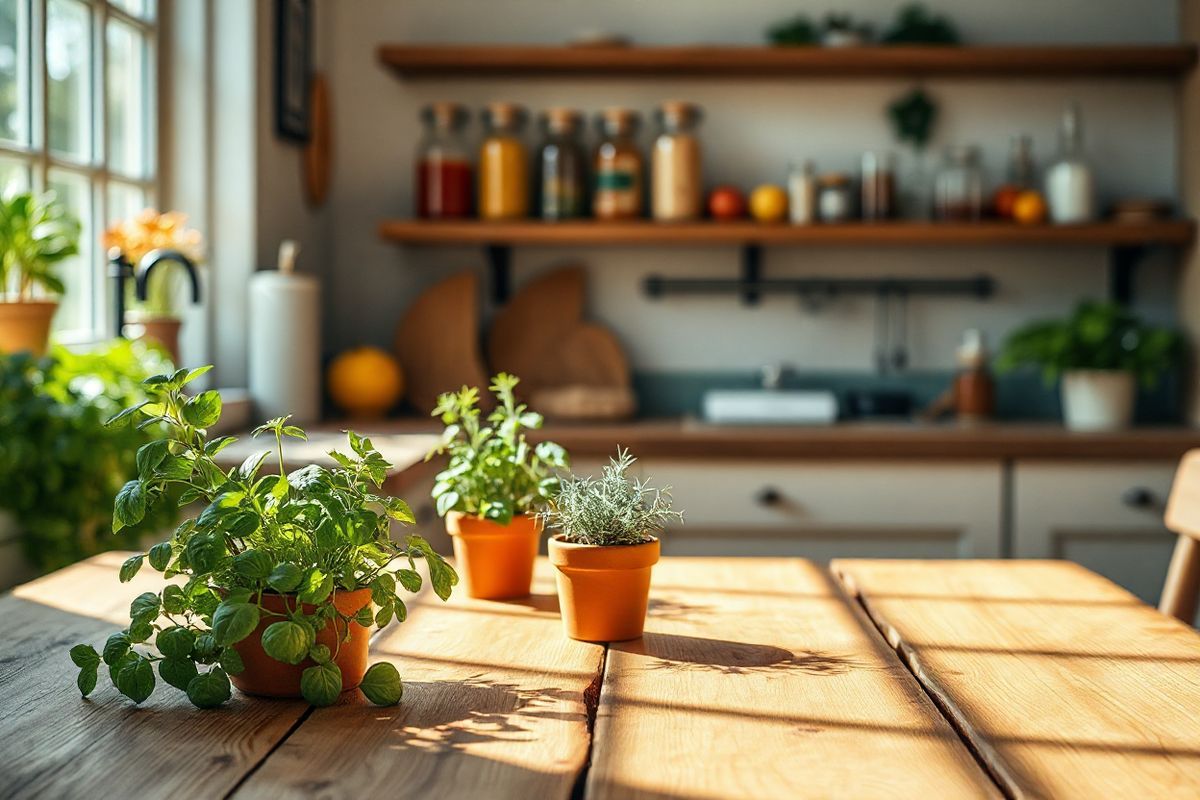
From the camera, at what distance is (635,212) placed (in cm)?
334

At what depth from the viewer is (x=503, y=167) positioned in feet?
11.0

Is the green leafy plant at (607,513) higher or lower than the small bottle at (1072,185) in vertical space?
lower

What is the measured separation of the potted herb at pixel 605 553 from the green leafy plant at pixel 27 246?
52.0 inches

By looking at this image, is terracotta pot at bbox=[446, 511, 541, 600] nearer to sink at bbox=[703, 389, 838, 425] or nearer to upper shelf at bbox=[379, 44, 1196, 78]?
sink at bbox=[703, 389, 838, 425]

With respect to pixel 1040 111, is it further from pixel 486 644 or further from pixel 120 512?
pixel 120 512

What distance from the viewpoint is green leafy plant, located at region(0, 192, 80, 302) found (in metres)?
2.06

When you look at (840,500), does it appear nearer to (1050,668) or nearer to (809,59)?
(809,59)

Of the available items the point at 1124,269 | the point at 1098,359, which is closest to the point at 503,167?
the point at 1098,359

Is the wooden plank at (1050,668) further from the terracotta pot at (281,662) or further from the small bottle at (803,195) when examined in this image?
the small bottle at (803,195)

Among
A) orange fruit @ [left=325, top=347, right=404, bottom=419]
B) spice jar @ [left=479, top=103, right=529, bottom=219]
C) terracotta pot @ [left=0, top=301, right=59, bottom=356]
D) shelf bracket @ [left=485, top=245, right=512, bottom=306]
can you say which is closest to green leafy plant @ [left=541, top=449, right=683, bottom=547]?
terracotta pot @ [left=0, top=301, right=59, bottom=356]

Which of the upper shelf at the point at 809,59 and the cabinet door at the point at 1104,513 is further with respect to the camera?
the upper shelf at the point at 809,59

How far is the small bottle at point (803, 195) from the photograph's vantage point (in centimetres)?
334

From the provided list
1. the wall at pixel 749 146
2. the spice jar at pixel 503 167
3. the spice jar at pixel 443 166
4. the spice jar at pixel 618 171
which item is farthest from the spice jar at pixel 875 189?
the spice jar at pixel 443 166

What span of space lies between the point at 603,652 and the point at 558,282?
2.48m
